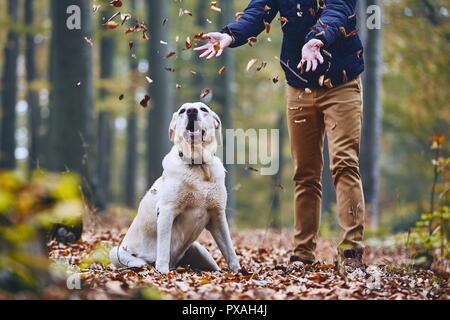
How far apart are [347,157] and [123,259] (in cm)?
201

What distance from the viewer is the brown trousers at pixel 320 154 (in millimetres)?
5066

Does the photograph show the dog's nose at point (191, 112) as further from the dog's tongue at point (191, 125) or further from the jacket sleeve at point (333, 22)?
the jacket sleeve at point (333, 22)

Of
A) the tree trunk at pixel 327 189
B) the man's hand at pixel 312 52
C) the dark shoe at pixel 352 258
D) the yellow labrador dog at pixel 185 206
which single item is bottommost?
the tree trunk at pixel 327 189

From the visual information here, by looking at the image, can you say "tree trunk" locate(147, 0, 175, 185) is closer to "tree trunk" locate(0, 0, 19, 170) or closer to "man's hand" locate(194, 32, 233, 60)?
"tree trunk" locate(0, 0, 19, 170)

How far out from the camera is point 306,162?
5.47 meters

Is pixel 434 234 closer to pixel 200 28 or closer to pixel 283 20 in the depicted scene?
pixel 283 20

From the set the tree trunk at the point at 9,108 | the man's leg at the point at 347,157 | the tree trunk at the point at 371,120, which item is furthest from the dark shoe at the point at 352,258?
the tree trunk at the point at 9,108

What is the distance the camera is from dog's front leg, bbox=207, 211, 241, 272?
17.0 feet

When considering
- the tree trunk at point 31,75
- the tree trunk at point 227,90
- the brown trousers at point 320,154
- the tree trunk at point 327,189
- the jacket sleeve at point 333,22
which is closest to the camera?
the jacket sleeve at point 333,22

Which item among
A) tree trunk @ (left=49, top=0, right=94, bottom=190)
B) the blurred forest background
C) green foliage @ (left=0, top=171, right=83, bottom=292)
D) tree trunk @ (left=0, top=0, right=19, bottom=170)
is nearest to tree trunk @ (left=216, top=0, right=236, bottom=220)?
the blurred forest background

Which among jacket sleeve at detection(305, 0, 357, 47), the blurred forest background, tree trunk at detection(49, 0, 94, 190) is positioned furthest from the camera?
the blurred forest background

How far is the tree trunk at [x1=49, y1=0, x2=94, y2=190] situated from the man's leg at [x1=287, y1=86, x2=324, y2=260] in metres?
3.65

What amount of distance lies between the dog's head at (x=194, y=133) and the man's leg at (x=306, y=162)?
76 centimetres

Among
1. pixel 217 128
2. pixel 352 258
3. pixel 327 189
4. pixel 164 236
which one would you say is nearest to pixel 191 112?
pixel 217 128
